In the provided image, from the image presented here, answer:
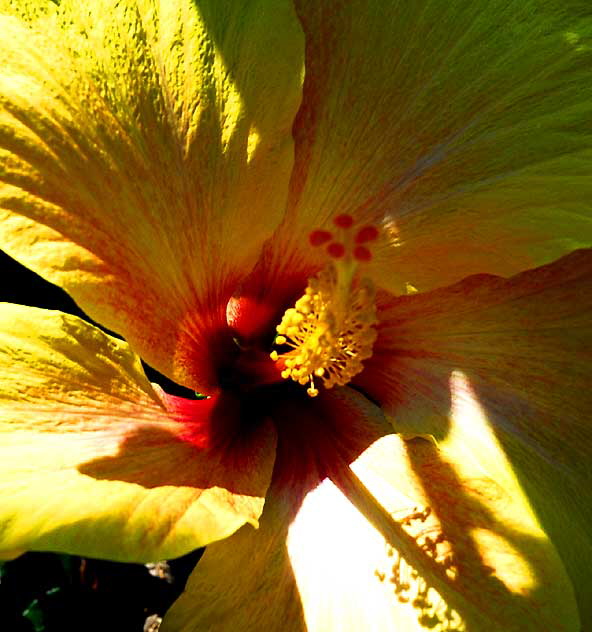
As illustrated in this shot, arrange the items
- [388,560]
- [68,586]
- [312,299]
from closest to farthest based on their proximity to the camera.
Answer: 1. [388,560]
2. [312,299]
3. [68,586]

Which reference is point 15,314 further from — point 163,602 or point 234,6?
point 163,602

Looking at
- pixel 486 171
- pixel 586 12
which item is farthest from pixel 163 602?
pixel 586 12

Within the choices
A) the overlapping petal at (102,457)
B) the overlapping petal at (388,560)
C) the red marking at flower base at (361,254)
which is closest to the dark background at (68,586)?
the overlapping petal at (102,457)

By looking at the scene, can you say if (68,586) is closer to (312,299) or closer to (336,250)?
(312,299)

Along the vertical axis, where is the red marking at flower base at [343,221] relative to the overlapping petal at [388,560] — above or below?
above

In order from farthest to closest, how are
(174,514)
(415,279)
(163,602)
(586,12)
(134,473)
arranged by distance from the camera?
(163,602), (415,279), (586,12), (134,473), (174,514)

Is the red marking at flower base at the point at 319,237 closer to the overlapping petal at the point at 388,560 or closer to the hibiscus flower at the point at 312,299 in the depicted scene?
the hibiscus flower at the point at 312,299

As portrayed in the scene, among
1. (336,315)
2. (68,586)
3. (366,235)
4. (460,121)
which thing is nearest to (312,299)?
(336,315)
